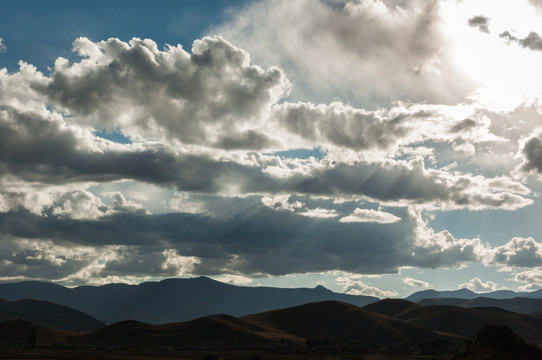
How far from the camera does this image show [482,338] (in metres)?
89.2

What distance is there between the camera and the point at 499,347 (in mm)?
85125

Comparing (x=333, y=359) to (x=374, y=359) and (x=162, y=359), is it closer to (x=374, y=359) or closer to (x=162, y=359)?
(x=374, y=359)

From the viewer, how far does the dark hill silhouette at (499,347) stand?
84125 mm

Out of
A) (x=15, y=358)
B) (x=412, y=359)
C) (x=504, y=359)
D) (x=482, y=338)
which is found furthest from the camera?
(x=412, y=359)

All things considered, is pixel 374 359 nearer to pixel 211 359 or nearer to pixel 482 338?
pixel 211 359

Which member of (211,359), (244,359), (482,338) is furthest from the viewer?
(244,359)

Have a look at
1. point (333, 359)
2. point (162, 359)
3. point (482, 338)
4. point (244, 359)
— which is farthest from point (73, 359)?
point (482, 338)

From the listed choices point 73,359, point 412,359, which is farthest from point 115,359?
point 412,359

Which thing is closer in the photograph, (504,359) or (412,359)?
(504,359)

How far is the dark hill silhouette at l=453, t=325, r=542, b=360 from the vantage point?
276ft

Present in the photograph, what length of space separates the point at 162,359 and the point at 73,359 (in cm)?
2615

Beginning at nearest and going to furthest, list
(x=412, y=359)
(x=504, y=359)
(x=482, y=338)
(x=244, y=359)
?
1. (x=504, y=359)
2. (x=482, y=338)
3. (x=244, y=359)
4. (x=412, y=359)

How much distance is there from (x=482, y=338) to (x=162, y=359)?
111 meters

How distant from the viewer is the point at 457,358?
91812 mm
